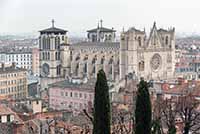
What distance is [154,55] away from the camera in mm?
49469

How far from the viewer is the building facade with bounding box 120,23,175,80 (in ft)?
154

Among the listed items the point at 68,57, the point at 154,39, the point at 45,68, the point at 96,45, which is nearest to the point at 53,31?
the point at 68,57

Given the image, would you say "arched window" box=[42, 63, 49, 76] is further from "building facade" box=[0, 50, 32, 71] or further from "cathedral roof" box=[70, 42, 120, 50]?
"building facade" box=[0, 50, 32, 71]

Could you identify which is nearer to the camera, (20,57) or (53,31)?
(53,31)

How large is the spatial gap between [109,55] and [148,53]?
347 centimetres

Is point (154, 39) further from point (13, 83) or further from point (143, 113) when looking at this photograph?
point (143, 113)

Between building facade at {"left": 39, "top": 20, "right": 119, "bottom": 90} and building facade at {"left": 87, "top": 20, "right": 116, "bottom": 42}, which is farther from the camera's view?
building facade at {"left": 87, "top": 20, "right": 116, "bottom": 42}

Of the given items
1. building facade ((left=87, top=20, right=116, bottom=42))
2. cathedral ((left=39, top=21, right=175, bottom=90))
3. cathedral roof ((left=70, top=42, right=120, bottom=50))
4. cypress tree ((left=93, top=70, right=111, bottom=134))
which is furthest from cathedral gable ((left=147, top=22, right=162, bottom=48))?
cypress tree ((left=93, top=70, right=111, bottom=134))

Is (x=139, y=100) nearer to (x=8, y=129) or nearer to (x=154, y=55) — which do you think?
(x=8, y=129)

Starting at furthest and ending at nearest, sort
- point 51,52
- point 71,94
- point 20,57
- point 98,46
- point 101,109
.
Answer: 1. point 20,57
2. point 51,52
3. point 98,46
4. point 71,94
5. point 101,109

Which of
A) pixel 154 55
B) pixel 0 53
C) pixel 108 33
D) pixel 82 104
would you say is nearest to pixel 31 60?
pixel 0 53

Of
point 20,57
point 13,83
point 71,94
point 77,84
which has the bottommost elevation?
point 71,94

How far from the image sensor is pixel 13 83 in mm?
50500

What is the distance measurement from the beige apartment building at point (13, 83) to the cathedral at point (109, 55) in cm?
174
